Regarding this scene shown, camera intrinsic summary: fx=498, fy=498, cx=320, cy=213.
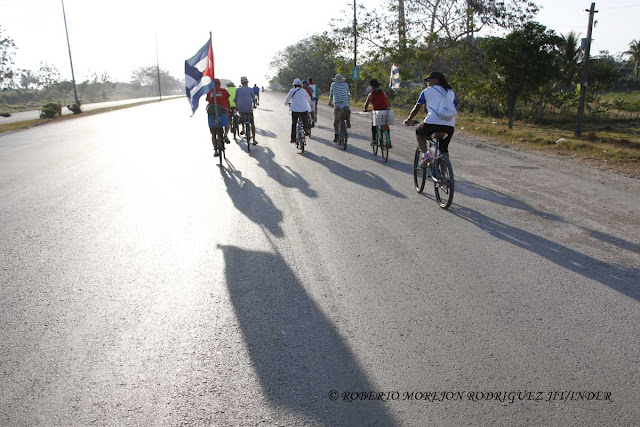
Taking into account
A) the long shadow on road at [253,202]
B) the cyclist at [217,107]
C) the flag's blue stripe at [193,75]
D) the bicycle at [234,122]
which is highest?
the flag's blue stripe at [193,75]

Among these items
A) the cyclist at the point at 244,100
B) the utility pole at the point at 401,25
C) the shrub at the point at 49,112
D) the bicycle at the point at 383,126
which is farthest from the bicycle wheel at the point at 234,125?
the shrub at the point at 49,112

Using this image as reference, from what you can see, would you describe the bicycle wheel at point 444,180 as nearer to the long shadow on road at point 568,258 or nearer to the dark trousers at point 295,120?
the long shadow on road at point 568,258

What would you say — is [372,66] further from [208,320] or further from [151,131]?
[208,320]

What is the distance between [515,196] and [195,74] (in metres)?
6.40

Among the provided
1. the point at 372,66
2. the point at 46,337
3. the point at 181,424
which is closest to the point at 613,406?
the point at 181,424

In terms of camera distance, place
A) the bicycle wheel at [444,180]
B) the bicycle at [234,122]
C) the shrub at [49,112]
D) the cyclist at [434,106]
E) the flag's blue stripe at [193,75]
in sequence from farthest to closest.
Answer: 1. the shrub at [49,112]
2. the bicycle at [234,122]
3. the flag's blue stripe at [193,75]
4. the cyclist at [434,106]
5. the bicycle wheel at [444,180]

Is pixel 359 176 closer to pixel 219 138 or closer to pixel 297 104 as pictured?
pixel 219 138

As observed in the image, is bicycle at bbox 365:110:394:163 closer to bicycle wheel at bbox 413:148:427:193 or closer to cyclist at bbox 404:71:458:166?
bicycle wheel at bbox 413:148:427:193

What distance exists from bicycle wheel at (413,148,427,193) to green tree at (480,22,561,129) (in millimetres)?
12358

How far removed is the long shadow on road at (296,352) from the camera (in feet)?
9.25

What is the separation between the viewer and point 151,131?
21.0 meters

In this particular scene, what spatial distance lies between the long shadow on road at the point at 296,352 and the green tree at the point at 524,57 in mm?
16880

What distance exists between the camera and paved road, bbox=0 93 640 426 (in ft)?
9.48

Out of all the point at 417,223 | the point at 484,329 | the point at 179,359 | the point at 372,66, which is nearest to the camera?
the point at 179,359
